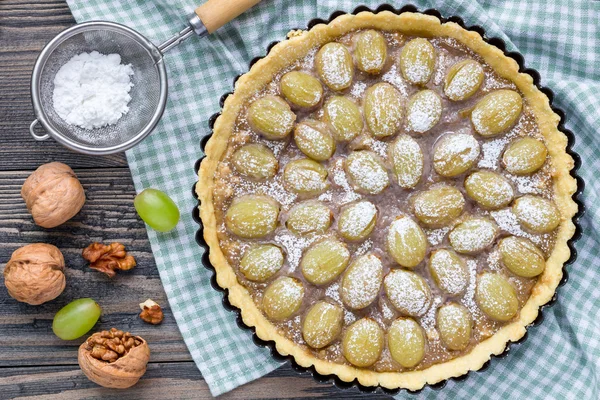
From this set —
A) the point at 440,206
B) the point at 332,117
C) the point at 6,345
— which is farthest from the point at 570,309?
the point at 6,345

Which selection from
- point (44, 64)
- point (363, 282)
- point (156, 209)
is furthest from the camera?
point (44, 64)

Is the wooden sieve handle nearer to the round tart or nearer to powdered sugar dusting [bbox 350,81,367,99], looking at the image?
the round tart

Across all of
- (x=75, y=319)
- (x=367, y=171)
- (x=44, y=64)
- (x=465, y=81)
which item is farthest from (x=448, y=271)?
(x=44, y=64)

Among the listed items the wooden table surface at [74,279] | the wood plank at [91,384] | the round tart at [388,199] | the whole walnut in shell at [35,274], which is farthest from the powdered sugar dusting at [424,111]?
the whole walnut in shell at [35,274]

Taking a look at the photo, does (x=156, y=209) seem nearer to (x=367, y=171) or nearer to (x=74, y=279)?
(x=74, y=279)

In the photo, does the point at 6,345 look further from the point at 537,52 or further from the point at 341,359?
the point at 537,52

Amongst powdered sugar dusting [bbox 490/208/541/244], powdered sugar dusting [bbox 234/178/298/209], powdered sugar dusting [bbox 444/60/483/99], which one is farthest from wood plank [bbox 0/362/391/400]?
powdered sugar dusting [bbox 444/60/483/99]
